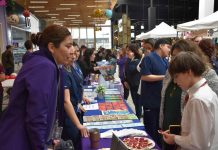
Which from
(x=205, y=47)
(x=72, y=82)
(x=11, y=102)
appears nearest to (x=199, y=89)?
(x=11, y=102)

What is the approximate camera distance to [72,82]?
8.45 feet

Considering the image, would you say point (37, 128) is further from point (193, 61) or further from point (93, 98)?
point (93, 98)

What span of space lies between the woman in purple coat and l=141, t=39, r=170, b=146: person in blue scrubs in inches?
72.7

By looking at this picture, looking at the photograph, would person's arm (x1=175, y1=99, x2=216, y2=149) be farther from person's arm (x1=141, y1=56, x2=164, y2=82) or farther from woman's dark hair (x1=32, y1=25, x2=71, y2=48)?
person's arm (x1=141, y1=56, x2=164, y2=82)

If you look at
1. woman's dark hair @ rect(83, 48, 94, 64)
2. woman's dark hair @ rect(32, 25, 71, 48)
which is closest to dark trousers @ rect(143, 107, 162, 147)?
woman's dark hair @ rect(32, 25, 71, 48)

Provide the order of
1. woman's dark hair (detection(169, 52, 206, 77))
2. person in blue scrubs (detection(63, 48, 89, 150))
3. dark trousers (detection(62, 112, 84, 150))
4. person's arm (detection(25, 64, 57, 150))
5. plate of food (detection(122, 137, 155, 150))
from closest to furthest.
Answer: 1. person's arm (detection(25, 64, 57, 150))
2. woman's dark hair (detection(169, 52, 206, 77))
3. plate of food (detection(122, 137, 155, 150))
4. person in blue scrubs (detection(63, 48, 89, 150))
5. dark trousers (detection(62, 112, 84, 150))

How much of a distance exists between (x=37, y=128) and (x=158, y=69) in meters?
2.08

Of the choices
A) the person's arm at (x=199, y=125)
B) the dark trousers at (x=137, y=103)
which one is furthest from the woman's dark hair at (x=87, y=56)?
the person's arm at (x=199, y=125)

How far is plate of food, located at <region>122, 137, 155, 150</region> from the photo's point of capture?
193 cm

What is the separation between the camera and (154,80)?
10.5ft

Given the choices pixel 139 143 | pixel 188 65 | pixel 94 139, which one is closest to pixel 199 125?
pixel 188 65

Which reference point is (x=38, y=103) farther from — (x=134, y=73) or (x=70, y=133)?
(x=134, y=73)

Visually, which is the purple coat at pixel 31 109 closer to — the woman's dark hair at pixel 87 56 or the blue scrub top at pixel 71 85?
the blue scrub top at pixel 71 85

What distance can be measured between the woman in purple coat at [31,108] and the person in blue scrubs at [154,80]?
185cm
